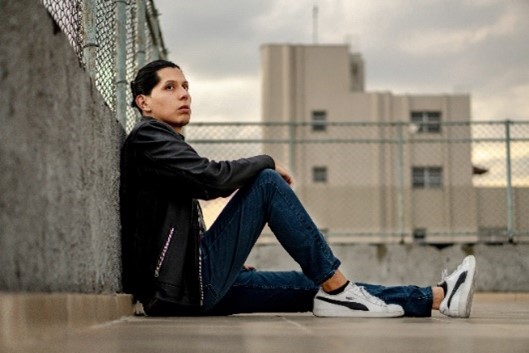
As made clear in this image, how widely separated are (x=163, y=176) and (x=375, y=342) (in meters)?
1.74

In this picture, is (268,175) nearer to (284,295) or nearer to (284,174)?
(284,174)

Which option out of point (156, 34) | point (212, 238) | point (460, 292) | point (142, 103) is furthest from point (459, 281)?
point (156, 34)

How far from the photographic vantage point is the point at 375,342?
2.77m

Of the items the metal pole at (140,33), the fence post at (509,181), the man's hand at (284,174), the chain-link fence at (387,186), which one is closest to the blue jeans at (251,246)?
the man's hand at (284,174)

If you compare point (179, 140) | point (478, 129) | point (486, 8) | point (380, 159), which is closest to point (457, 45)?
point (486, 8)

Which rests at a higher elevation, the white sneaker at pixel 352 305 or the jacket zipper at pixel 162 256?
the jacket zipper at pixel 162 256

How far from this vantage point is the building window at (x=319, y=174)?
1506 inches

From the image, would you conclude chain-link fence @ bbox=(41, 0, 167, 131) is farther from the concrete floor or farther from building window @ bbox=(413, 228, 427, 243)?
building window @ bbox=(413, 228, 427, 243)

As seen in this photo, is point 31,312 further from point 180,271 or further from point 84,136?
point 180,271

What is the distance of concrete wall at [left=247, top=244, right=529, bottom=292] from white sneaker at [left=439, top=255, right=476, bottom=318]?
24.0ft

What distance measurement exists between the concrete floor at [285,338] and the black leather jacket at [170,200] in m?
0.28

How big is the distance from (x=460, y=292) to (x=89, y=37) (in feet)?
6.81

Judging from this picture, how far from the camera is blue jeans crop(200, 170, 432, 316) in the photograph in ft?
14.3

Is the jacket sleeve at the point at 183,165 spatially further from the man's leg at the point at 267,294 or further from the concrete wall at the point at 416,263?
the concrete wall at the point at 416,263
